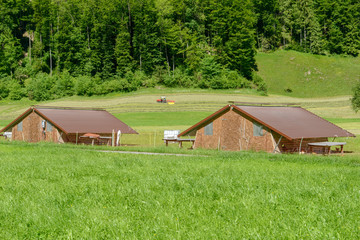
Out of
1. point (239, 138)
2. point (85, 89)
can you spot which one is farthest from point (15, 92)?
point (239, 138)

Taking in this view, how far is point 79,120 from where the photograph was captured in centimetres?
4416

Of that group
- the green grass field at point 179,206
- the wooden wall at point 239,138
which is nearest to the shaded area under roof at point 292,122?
the wooden wall at point 239,138

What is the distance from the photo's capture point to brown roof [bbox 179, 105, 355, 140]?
31625mm

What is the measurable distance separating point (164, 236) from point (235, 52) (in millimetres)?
115945

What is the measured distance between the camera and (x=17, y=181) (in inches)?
500

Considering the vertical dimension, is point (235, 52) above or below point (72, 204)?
above

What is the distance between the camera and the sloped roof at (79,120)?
4169cm

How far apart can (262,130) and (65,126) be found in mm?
20861

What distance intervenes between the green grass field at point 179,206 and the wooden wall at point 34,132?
2930 centimetres

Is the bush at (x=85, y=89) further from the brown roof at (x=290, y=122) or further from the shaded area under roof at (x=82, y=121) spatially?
the brown roof at (x=290, y=122)

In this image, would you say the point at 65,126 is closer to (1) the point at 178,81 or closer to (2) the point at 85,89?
(2) the point at 85,89

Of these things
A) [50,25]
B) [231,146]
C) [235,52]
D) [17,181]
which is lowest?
[231,146]

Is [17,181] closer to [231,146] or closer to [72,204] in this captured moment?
[72,204]

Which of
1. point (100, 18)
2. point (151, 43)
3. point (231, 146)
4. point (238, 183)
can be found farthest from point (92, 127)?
point (100, 18)
